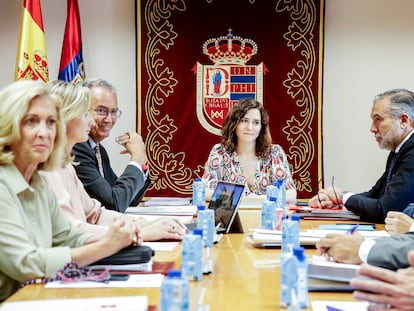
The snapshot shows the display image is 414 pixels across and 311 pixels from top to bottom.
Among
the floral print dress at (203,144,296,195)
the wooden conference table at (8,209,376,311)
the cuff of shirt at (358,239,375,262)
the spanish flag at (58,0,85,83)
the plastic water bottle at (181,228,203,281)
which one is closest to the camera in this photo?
the wooden conference table at (8,209,376,311)

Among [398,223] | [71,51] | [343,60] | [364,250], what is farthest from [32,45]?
[364,250]

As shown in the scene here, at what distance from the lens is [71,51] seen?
4.88 m

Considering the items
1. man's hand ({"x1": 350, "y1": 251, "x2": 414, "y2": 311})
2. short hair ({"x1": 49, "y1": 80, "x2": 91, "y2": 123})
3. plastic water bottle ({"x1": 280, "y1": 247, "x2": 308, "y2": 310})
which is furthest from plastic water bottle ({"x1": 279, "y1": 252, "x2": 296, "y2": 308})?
short hair ({"x1": 49, "y1": 80, "x2": 91, "y2": 123})

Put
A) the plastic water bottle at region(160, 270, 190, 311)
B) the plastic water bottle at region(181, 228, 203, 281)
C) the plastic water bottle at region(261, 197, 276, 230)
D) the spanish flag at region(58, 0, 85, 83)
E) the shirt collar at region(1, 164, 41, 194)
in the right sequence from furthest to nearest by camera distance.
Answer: the spanish flag at region(58, 0, 85, 83) → the plastic water bottle at region(261, 197, 276, 230) → the shirt collar at region(1, 164, 41, 194) → the plastic water bottle at region(181, 228, 203, 281) → the plastic water bottle at region(160, 270, 190, 311)

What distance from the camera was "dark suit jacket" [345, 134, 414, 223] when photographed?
312 cm

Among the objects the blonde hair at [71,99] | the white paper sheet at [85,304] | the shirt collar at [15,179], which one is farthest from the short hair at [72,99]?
the white paper sheet at [85,304]

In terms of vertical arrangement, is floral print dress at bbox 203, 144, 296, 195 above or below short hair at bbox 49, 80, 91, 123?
below

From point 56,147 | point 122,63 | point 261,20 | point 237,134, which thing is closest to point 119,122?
point 122,63

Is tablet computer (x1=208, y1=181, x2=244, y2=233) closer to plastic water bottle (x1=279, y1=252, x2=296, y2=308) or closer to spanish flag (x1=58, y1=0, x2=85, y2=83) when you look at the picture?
plastic water bottle (x1=279, y1=252, x2=296, y2=308)

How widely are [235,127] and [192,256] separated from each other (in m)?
2.79

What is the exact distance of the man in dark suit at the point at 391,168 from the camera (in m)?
3.13

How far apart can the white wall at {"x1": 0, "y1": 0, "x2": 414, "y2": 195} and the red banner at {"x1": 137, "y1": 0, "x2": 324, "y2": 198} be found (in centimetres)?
15

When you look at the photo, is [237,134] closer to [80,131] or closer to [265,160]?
[265,160]

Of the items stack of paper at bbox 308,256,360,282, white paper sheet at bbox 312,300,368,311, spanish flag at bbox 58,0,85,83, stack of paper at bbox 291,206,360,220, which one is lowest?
stack of paper at bbox 291,206,360,220
